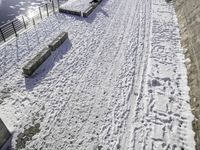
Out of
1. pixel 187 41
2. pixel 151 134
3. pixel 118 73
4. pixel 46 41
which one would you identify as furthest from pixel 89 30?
pixel 151 134

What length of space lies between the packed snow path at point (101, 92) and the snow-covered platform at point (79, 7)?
2238 mm

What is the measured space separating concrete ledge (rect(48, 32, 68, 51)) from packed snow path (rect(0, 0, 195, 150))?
1.01 feet

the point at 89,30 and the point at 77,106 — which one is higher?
the point at 89,30

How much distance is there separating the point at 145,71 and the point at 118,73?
1312 mm

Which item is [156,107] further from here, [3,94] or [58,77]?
[3,94]

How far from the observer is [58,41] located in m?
10.8

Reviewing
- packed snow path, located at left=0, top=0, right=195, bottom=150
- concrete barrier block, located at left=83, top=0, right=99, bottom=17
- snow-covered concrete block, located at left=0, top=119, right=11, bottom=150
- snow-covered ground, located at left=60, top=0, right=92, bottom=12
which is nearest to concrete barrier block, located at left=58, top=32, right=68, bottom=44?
packed snow path, located at left=0, top=0, right=195, bottom=150

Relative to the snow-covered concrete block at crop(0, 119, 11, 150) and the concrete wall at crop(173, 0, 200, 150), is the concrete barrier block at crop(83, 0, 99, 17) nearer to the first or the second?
the concrete wall at crop(173, 0, 200, 150)

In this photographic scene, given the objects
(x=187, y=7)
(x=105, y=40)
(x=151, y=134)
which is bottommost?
(x=151, y=134)

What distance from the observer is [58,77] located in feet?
28.7

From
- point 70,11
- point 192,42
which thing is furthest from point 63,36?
point 192,42

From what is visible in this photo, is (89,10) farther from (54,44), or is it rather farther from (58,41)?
(54,44)

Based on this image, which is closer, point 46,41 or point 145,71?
point 145,71

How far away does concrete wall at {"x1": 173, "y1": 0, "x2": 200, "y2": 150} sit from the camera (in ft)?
23.7
